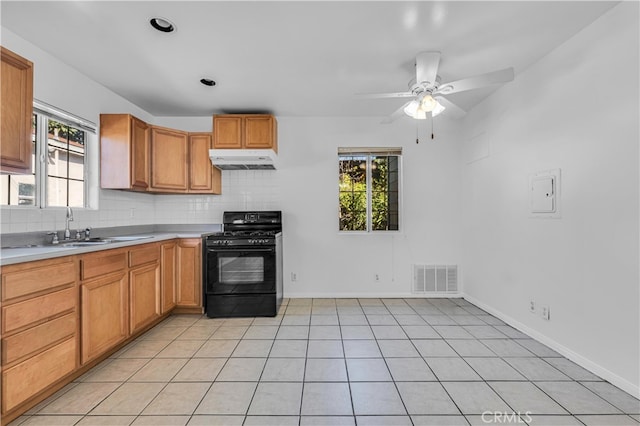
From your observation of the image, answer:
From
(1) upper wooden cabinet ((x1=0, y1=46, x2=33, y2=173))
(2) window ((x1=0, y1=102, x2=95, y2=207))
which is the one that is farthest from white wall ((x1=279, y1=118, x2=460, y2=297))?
(1) upper wooden cabinet ((x1=0, y1=46, x2=33, y2=173))

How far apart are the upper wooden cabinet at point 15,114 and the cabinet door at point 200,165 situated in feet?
5.80

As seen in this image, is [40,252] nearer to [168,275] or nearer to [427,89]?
[168,275]

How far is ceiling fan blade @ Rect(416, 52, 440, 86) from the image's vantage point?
2.38 metres

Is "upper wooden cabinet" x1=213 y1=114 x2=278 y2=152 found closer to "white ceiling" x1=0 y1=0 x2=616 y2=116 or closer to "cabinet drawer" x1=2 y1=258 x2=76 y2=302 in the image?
"white ceiling" x1=0 y1=0 x2=616 y2=116

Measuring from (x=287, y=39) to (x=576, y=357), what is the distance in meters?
3.31

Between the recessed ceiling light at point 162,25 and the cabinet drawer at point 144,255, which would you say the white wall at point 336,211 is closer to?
the cabinet drawer at point 144,255

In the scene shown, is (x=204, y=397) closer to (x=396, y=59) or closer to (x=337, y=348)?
(x=337, y=348)

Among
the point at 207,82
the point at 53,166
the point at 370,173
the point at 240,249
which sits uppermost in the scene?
the point at 207,82

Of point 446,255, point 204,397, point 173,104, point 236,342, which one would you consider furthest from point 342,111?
point 204,397

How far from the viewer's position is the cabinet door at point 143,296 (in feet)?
8.40

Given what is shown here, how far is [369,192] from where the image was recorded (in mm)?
4160

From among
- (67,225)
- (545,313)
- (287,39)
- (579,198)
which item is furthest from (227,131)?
(545,313)

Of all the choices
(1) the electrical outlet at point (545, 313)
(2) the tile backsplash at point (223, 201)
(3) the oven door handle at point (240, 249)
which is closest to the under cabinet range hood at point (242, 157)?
(2) the tile backsplash at point (223, 201)

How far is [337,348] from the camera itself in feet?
8.21
